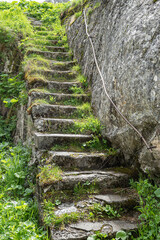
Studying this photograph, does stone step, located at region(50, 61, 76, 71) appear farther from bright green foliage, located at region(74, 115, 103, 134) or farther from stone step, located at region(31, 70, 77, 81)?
bright green foliage, located at region(74, 115, 103, 134)

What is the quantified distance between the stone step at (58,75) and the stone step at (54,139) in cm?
173

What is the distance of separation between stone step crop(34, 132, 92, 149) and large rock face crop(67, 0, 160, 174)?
401 millimetres

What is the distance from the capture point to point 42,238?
1.95 meters

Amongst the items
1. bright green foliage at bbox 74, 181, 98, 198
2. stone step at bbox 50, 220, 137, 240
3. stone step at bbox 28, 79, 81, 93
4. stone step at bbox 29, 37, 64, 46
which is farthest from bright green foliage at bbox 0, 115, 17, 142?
stone step at bbox 50, 220, 137, 240

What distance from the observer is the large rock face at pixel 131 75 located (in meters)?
2.11

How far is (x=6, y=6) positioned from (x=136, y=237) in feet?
29.5

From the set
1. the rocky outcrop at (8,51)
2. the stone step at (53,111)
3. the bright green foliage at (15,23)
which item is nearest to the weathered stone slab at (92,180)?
the stone step at (53,111)

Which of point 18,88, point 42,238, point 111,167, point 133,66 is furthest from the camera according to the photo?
point 18,88

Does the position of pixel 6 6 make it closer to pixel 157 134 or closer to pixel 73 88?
pixel 73 88

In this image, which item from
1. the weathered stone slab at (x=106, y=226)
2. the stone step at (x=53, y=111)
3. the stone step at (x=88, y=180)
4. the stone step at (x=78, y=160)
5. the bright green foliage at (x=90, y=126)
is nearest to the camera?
the weathered stone slab at (x=106, y=226)

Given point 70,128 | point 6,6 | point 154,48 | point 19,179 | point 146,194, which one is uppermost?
point 6,6

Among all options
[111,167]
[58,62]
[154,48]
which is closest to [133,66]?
[154,48]

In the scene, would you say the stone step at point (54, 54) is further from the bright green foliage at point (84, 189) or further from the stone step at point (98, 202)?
the stone step at point (98, 202)

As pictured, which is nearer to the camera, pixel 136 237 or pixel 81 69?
pixel 136 237
